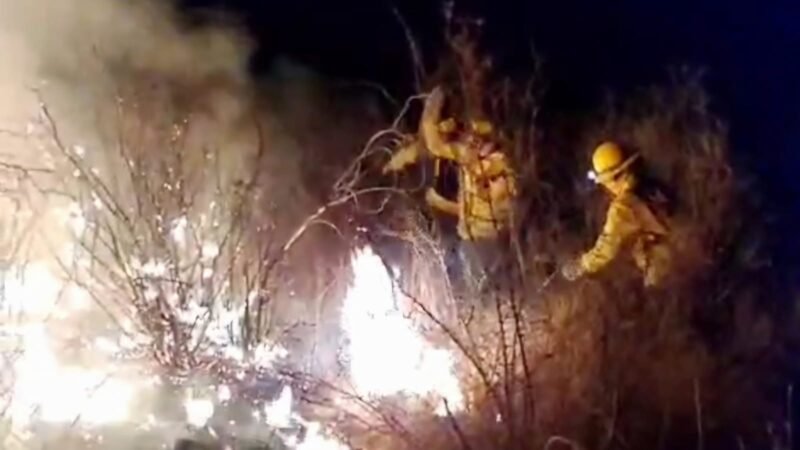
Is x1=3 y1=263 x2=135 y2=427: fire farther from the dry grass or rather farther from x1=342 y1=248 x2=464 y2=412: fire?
the dry grass

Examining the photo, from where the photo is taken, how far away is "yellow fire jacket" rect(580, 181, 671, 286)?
9.30ft

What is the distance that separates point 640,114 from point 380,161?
0.51 metres

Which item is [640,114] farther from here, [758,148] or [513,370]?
[513,370]

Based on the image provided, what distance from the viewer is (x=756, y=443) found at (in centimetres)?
267

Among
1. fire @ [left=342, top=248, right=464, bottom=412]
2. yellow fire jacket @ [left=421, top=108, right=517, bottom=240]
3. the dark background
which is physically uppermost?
the dark background

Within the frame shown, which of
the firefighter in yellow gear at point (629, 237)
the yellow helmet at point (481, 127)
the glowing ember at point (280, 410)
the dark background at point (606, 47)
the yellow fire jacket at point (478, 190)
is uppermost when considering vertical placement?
the dark background at point (606, 47)

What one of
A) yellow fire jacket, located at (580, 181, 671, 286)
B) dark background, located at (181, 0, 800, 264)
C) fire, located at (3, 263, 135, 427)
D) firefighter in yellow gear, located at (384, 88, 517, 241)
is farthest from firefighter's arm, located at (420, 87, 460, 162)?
fire, located at (3, 263, 135, 427)

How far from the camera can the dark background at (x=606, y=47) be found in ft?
9.62

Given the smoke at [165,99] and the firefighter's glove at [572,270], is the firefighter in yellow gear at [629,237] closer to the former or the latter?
the firefighter's glove at [572,270]

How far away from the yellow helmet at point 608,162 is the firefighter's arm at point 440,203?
0.83 feet

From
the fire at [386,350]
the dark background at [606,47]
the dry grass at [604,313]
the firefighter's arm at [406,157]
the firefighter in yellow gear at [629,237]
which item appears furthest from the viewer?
the firefighter's arm at [406,157]

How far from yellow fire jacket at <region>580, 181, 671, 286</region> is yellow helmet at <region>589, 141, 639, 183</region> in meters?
0.06

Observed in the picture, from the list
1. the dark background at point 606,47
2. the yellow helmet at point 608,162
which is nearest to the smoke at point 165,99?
the dark background at point 606,47

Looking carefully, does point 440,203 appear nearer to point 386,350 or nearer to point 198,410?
point 386,350
